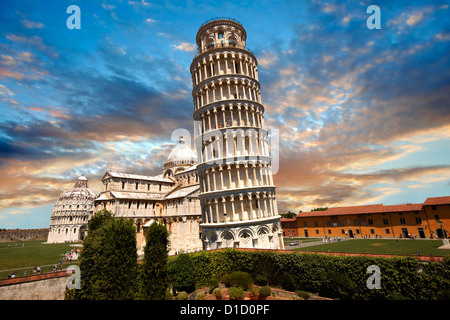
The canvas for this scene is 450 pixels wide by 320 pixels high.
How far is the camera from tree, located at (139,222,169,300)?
604 inches

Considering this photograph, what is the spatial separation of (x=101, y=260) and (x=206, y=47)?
35.0 m

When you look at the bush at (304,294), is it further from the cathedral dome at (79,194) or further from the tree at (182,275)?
the cathedral dome at (79,194)

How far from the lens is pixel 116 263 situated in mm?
14719

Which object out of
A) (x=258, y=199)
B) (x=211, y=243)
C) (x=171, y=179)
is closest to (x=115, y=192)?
(x=171, y=179)

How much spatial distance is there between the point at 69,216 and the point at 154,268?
95171 mm

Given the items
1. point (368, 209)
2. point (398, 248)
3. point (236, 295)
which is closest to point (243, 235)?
point (236, 295)

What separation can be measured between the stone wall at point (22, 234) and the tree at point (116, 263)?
385 feet

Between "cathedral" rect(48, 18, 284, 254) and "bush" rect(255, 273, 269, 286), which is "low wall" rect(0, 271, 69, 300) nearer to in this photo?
"cathedral" rect(48, 18, 284, 254)

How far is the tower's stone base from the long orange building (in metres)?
39.1

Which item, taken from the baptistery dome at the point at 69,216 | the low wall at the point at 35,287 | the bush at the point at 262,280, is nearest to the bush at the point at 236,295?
the bush at the point at 262,280

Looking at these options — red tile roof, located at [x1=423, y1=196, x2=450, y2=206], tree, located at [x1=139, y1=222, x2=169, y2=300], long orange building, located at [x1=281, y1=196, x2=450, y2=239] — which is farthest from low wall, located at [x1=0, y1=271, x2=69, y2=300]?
red tile roof, located at [x1=423, y1=196, x2=450, y2=206]
